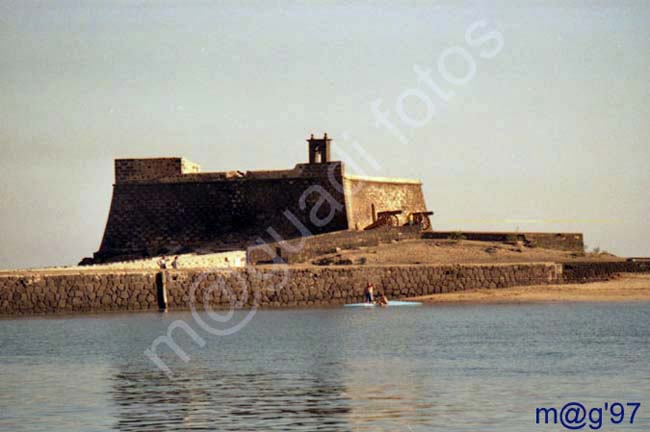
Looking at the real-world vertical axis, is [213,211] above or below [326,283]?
above

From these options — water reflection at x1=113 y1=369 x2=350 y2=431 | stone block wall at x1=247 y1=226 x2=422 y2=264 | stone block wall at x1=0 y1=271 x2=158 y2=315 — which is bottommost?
water reflection at x1=113 y1=369 x2=350 y2=431

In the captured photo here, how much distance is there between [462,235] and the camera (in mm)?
43562

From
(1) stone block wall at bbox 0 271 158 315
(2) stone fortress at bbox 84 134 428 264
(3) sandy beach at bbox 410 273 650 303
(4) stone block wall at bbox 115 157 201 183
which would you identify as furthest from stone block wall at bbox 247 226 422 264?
(4) stone block wall at bbox 115 157 201 183

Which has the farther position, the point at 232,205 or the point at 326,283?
the point at 232,205

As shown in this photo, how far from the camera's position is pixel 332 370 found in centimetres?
2325

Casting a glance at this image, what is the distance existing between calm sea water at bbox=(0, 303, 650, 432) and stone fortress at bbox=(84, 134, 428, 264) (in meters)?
11.5

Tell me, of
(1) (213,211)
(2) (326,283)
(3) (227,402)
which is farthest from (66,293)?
(3) (227,402)

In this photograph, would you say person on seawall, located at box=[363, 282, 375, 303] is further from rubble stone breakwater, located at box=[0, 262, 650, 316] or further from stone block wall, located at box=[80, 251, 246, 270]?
stone block wall, located at box=[80, 251, 246, 270]

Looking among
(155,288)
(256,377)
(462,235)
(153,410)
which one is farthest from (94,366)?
(462,235)

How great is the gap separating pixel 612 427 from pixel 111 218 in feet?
114

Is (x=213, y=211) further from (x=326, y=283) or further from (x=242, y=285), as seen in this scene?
(x=326, y=283)

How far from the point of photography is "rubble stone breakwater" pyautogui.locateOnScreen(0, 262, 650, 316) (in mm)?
35031

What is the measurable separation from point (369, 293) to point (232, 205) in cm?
1248

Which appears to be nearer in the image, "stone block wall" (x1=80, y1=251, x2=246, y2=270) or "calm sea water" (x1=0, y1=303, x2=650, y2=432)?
"calm sea water" (x1=0, y1=303, x2=650, y2=432)
